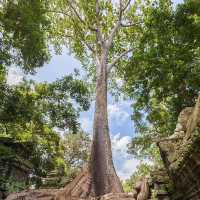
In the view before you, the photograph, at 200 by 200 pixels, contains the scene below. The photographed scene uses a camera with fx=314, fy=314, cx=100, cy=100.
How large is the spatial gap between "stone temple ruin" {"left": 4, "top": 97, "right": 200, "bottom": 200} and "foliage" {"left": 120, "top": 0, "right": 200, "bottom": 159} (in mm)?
4128

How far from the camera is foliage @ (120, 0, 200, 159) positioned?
36.0 feet

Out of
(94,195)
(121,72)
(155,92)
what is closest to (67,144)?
(121,72)

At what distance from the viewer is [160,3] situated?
15078 millimetres

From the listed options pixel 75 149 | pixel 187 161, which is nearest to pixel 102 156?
pixel 187 161

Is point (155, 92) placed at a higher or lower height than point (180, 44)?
lower

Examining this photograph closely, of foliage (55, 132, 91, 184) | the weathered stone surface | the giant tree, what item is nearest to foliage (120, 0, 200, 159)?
the giant tree

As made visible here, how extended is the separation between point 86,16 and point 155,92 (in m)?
6.08

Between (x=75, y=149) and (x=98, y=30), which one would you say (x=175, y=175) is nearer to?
(x=98, y=30)

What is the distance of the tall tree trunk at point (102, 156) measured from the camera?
8406mm

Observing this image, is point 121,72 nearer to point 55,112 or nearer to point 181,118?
→ point 55,112

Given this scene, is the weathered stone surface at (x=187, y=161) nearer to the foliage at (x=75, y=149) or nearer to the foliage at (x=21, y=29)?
the foliage at (x=21, y=29)

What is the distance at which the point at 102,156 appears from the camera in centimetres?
930

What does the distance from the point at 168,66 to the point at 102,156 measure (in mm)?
4070

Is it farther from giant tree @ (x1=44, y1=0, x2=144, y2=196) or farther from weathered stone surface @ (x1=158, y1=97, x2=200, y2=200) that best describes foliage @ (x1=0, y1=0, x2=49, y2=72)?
weathered stone surface @ (x1=158, y1=97, x2=200, y2=200)
